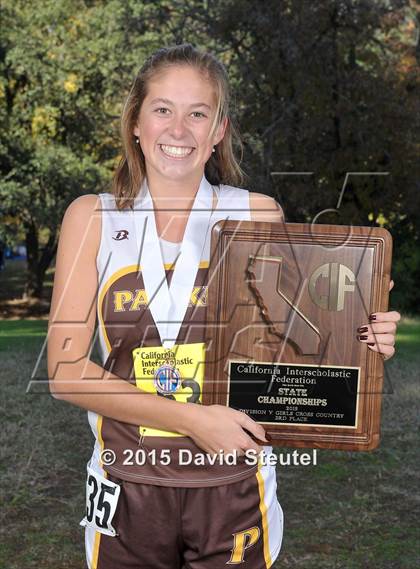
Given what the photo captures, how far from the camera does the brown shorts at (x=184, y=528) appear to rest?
6.87ft

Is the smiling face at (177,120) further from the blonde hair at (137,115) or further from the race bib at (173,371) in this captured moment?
the race bib at (173,371)

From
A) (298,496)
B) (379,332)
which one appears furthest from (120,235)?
(298,496)

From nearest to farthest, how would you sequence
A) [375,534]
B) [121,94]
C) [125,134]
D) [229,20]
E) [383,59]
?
[125,134] → [375,534] → [229,20] → [383,59] → [121,94]

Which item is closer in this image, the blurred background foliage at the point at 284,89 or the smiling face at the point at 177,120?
the smiling face at the point at 177,120

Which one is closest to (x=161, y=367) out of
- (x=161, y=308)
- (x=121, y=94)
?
(x=161, y=308)

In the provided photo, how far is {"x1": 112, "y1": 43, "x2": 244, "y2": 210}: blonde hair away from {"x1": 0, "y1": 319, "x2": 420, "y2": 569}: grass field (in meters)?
1.38

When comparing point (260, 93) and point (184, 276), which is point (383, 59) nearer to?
point (260, 93)

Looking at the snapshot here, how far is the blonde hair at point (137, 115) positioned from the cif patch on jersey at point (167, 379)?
0.46 metres

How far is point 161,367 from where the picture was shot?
6.66 ft

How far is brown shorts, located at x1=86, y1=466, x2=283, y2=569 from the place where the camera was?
2.09 meters

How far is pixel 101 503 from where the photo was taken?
2.14m

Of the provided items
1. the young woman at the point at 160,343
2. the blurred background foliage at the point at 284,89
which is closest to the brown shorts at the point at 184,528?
the young woman at the point at 160,343

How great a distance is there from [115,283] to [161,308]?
0.46 ft

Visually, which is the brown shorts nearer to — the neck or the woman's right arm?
the woman's right arm
